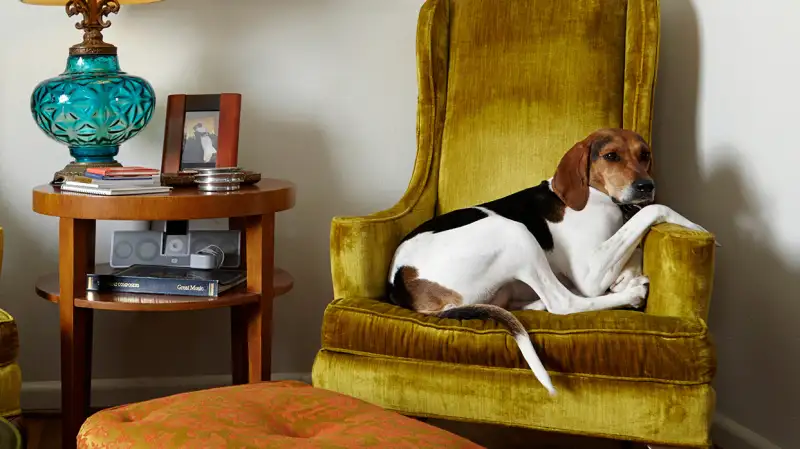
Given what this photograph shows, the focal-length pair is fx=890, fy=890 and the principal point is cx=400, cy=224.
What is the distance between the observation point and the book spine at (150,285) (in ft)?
7.16

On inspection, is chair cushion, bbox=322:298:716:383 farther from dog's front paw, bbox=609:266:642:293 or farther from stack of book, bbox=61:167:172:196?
stack of book, bbox=61:167:172:196

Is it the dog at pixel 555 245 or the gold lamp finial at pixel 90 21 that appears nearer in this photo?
the dog at pixel 555 245

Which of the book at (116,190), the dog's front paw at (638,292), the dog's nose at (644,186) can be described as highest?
the dog's nose at (644,186)

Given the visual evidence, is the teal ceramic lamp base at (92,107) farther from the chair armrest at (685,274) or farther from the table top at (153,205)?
the chair armrest at (685,274)

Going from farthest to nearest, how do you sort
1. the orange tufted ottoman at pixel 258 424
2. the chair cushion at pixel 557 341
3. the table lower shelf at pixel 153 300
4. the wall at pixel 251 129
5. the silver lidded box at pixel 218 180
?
the wall at pixel 251 129 < the silver lidded box at pixel 218 180 < the table lower shelf at pixel 153 300 < the chair cushion at pixel 557 341 < the orange tufted ottoman at pixel 258 424

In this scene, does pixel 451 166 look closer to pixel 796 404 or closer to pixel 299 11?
pixel 299 11

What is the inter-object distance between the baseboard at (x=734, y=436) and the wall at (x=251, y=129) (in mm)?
1175

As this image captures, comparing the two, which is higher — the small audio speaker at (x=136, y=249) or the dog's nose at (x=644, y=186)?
the dog's nose at (x=644, y=186)

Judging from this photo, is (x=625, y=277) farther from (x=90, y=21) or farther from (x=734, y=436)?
(x=90, y=21)

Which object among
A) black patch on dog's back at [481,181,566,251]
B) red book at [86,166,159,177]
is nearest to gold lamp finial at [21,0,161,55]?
red book at [86,166,159,177]

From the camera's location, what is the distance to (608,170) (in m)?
2.12

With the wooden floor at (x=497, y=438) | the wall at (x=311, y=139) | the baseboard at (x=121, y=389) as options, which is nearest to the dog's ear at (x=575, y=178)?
the wall at (x=311, y=139)

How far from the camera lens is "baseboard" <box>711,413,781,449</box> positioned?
2.29 m

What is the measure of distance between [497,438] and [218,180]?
104 centimetres
